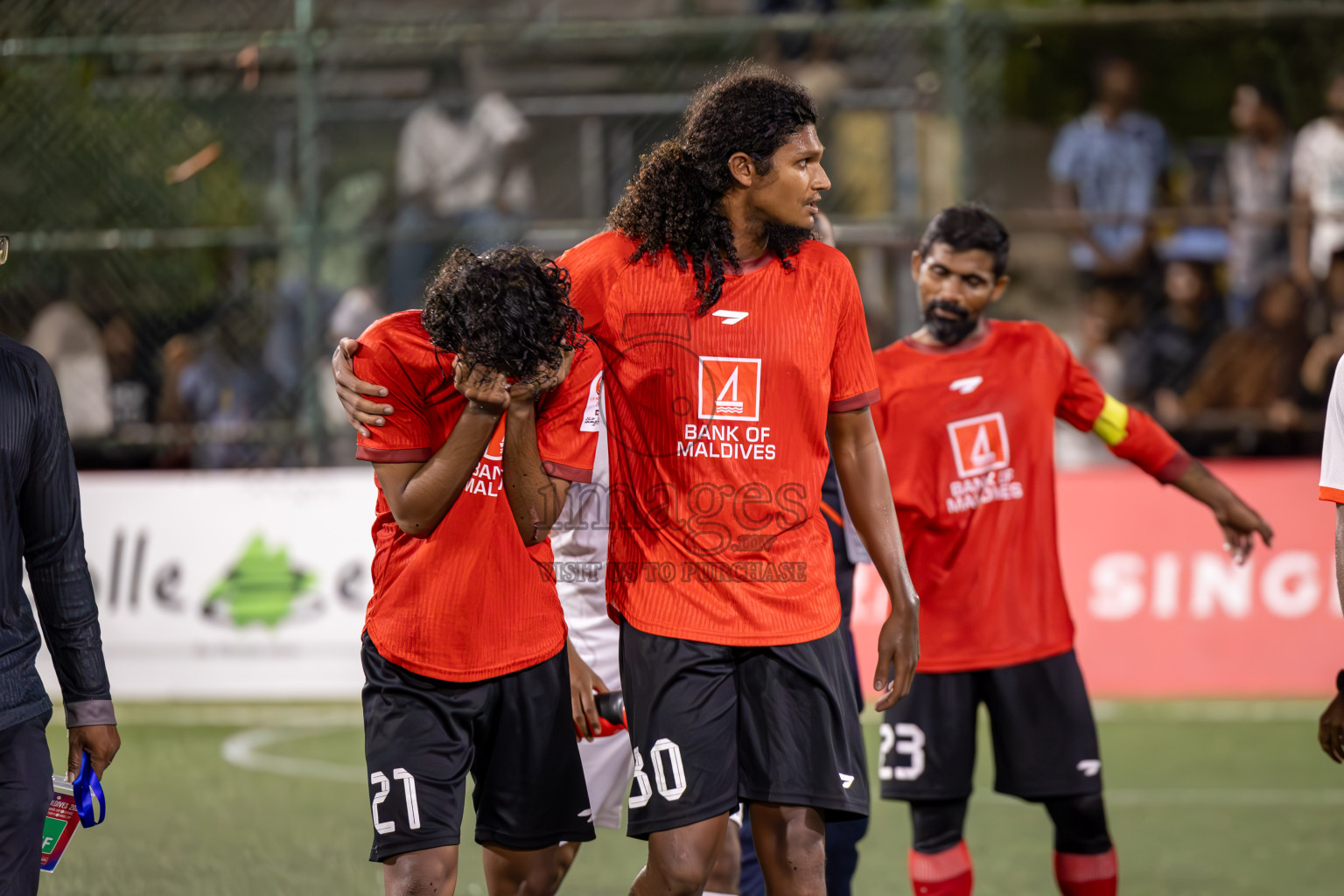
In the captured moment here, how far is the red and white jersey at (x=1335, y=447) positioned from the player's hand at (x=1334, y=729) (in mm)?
583

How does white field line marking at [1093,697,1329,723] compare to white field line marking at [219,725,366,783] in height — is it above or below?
below

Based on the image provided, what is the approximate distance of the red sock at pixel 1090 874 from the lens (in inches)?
191

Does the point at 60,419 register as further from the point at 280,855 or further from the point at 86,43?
the point at 86,43

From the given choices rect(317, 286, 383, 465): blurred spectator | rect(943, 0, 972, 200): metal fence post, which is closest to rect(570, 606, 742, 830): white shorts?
rect(317, 286, 383, 465): blurred spectator

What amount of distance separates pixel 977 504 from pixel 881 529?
3.97ft

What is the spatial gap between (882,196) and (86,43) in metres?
5.63

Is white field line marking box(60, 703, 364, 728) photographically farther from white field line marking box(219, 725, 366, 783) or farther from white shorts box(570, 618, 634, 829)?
white shorts box(570, 618, 634, 829)

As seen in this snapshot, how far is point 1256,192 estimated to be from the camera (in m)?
10.7

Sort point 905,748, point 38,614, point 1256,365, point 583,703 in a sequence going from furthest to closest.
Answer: point 1256,365
point 905,748
point 583,703
point 38,614

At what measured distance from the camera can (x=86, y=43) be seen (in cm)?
1092

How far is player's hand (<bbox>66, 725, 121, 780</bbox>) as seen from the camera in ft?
11.3

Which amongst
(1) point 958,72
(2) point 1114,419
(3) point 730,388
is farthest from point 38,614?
(1) point 958,72

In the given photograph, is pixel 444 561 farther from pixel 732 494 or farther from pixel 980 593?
pixel 980 593

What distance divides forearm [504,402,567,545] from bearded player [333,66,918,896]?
21 cm
